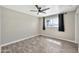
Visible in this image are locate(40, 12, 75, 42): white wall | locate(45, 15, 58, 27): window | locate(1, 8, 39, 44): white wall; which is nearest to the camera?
locate(1, 8, 39, 44): white wall

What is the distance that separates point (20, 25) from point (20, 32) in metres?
0.45

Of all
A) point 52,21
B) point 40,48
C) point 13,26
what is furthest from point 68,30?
point 13,26

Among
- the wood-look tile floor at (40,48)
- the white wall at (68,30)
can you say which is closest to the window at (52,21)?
the white wall at (68,30)

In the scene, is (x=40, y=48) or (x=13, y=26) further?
(x=13, y=26)

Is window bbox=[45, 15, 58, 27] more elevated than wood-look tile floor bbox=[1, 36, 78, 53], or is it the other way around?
window bbox=[45, 15, 58, 27]

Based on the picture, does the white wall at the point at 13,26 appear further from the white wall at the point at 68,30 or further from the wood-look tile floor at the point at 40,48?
the white wall at the point at 68,30

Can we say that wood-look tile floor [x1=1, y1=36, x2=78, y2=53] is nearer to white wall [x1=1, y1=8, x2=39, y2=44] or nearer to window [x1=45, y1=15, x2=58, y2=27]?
white wall [x1=1, y1=8, x2=39, y2=44]

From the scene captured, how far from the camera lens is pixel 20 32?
4301 mm

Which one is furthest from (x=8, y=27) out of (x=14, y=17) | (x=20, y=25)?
(x=20, y=25)

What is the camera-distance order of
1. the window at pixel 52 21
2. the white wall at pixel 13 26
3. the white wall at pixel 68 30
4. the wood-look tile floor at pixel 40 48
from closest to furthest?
the wood-look tile floor at pixel 40 48, the white wall at pixel 13 26, the white wall at pixel 68 30, the window at pixel 52 21

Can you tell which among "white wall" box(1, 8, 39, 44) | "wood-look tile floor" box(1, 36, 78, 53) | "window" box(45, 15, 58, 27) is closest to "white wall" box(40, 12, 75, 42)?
"window" box(45, 15, 58, 27)

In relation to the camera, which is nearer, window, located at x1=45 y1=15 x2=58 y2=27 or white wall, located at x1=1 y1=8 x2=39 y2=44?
white wall, located at x1=1 y1=8 x2=39 y2=44

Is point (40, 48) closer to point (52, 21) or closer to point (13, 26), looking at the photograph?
point (13, 26)
